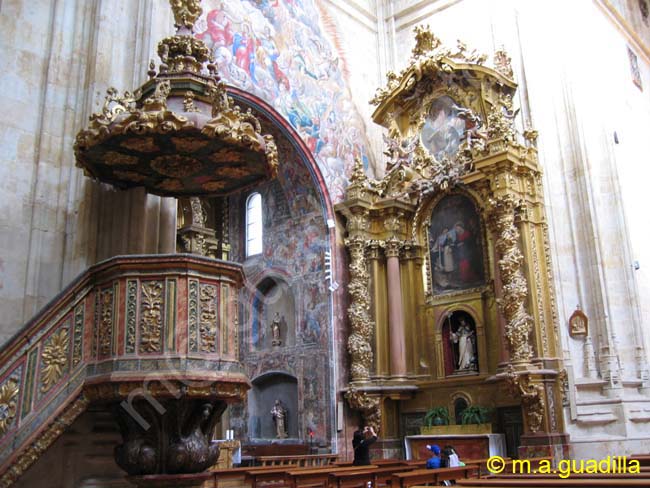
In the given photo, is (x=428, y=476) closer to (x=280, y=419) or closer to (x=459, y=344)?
(x=459, y=344)

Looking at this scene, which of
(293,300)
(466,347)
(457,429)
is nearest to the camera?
(457,429)

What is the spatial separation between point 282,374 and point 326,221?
3712mm

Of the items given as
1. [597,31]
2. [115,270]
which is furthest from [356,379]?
[597,31]

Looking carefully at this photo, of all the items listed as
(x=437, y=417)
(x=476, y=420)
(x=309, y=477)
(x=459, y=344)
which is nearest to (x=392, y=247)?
(x=459, y=344)

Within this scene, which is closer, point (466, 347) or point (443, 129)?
point (466, 347)

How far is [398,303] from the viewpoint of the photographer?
15.1m

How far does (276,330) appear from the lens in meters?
16.2

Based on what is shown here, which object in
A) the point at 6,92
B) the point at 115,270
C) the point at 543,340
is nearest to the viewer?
the point at 115,270

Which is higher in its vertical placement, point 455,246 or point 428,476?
point 455,246

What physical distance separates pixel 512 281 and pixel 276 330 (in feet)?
18.9

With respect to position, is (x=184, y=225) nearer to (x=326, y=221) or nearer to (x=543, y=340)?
(x=326, y=221)

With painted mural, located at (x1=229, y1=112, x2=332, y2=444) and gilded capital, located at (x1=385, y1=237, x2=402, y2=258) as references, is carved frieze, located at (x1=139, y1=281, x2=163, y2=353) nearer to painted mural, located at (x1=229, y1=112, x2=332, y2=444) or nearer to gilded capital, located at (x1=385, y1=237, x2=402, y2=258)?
painted mural, located at (x1=229, y1=112, x2=332, y2=444)

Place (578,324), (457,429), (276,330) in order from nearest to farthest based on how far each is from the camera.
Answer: (457,429) → (578,324) → (276,330)

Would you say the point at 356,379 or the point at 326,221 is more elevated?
the point at 326,221
